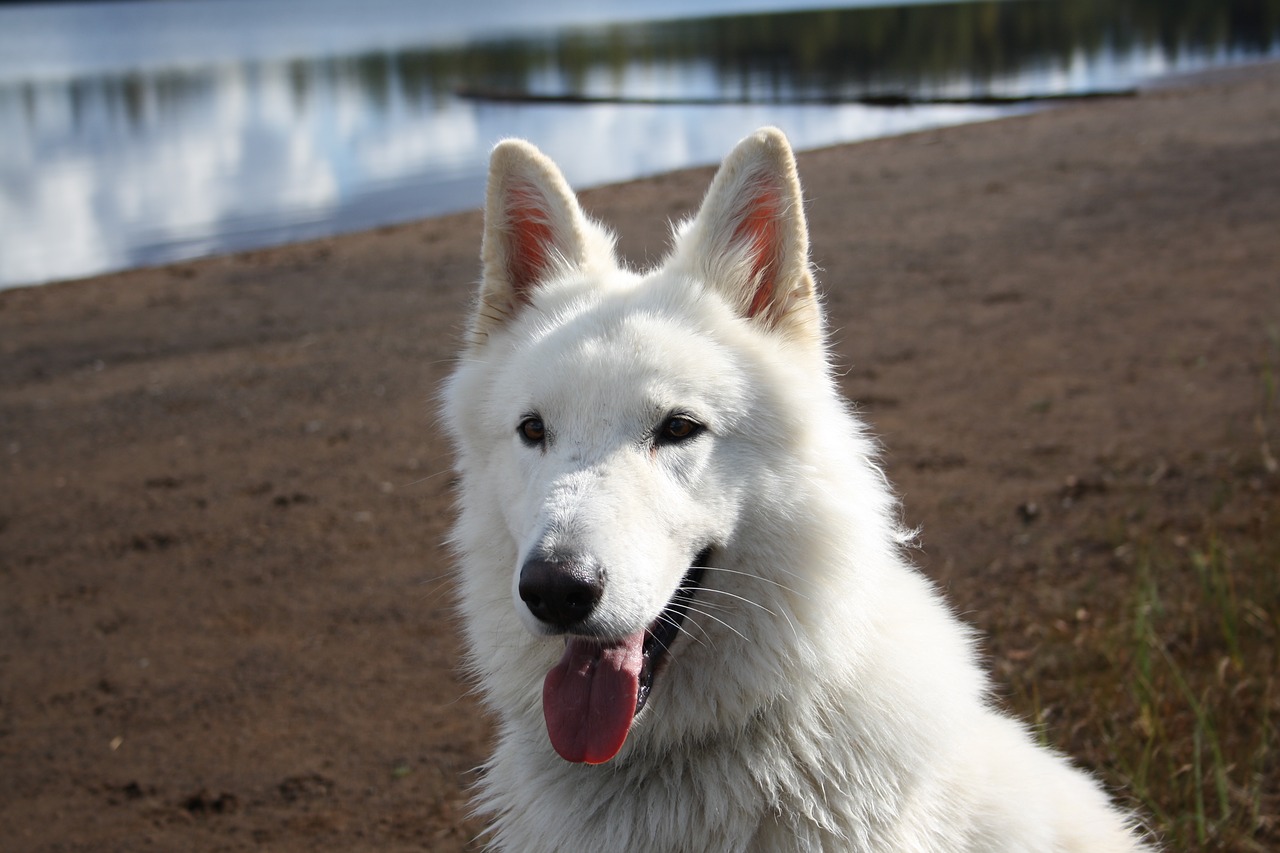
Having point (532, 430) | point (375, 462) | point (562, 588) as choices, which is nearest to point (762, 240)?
point (532, 430)

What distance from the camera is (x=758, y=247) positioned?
2.90m

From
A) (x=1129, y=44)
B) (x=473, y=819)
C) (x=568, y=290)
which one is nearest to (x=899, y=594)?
(x=568, y=290)

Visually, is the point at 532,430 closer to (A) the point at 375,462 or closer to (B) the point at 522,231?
(B) the point at 522,231

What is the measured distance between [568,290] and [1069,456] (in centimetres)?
425

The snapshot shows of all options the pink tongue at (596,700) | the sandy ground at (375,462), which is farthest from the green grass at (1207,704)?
the pink tongue at (596,700)

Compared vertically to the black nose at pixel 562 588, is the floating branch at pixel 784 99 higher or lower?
higher

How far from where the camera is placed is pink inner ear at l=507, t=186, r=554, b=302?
9.88 ft

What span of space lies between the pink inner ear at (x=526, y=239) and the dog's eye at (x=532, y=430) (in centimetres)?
54

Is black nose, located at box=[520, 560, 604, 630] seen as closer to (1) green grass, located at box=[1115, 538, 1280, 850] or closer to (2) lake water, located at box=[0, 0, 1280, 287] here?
(1) green grass, located at box=[1115, 538, 1280, 850]

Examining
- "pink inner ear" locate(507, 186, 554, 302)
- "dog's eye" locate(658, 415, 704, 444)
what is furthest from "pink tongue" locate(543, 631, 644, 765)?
"pink inner ear" locate(507, 186, 554, 302)

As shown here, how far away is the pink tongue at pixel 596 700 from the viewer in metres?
2.42

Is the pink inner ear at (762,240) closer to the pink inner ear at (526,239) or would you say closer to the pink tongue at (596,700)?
the pink inner ear at (526,239)

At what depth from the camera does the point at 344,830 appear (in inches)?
152

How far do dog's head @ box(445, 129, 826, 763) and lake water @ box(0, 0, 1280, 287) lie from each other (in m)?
8.14
